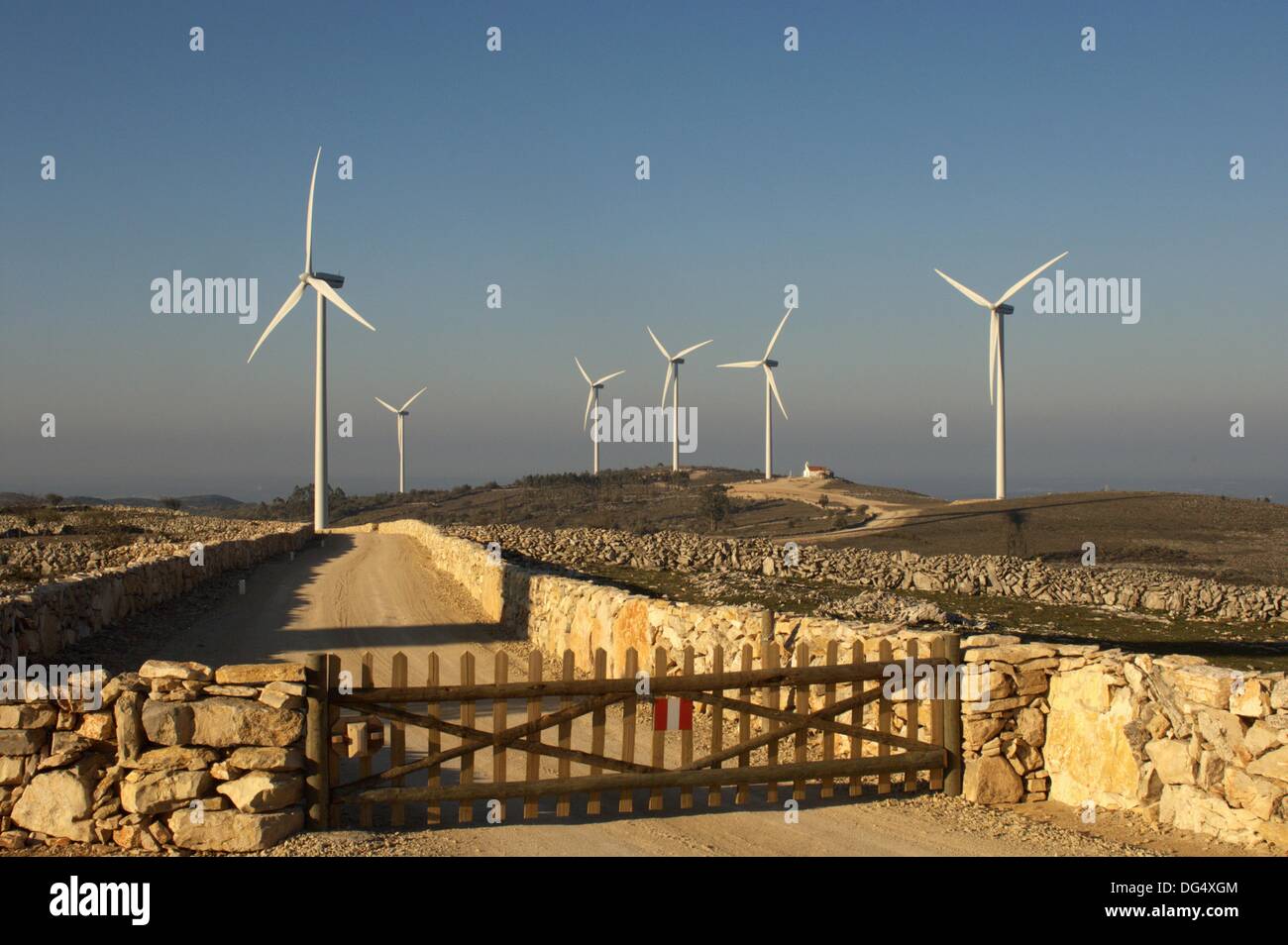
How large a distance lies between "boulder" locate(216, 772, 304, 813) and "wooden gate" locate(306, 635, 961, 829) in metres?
0.24

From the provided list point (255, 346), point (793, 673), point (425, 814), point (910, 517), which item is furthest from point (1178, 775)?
point (255, 346)

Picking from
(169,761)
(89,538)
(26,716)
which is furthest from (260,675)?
(89,538)

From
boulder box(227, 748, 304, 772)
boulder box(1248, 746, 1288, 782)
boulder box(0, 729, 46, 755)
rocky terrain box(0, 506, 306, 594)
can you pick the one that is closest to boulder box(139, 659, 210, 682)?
boulder box(227, 748, 304, 772)

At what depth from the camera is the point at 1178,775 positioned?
7.94 metres

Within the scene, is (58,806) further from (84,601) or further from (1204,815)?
(84,601)

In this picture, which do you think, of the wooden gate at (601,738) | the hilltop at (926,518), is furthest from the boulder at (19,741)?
the hilltop at (926,518)

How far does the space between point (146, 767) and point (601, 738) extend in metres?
3.20

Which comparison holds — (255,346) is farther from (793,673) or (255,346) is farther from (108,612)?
(793,673)

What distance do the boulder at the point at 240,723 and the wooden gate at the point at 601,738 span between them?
19cm

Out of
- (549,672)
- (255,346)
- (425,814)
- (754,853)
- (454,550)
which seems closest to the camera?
(754,853)

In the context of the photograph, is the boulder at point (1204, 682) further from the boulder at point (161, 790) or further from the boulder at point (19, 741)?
the boulder at point (19, 741)

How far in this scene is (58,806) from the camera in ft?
24.2

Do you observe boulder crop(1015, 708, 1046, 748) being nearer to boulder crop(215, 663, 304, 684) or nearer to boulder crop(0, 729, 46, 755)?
boulder crop(215, 663, 304, 684)
